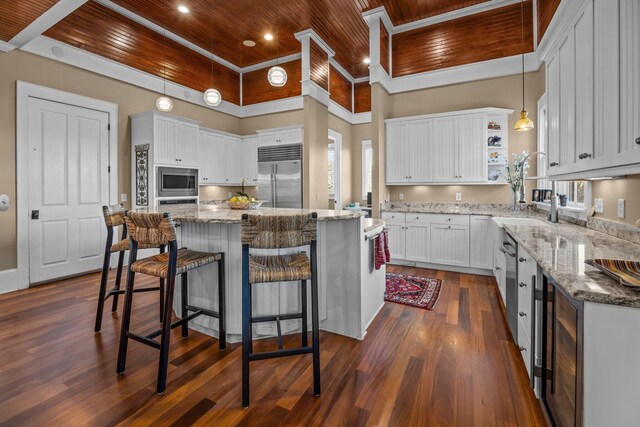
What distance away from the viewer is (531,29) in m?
4.57

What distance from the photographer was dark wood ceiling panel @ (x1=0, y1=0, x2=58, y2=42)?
2.88 meters

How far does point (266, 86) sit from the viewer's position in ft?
22.0

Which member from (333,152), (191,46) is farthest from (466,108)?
(191,46)

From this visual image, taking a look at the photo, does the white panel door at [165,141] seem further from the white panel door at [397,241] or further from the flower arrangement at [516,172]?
the flower arrangement at [516,172]

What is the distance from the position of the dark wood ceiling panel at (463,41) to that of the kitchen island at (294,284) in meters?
3.88

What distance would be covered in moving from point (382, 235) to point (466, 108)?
3.32 m

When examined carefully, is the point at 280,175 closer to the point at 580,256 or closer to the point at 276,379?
the point at 276,379

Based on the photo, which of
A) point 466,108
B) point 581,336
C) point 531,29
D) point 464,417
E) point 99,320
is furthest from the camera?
point 466,108

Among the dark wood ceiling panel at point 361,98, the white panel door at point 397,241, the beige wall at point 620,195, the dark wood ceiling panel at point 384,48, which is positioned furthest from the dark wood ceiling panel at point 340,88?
the beige wall at point 620,195

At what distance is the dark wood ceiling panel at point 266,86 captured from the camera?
20.7ft

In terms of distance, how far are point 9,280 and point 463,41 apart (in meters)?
7.17

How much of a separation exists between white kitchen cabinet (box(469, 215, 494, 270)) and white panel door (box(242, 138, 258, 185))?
4241 millimetres

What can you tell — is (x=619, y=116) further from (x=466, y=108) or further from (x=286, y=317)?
(x=466, y=108)

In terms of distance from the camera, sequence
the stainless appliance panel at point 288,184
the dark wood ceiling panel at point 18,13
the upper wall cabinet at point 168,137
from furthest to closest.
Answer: the stainless appliance panel at point 288,184, the upper wall cabinet at point 168,137, the dark wood ceiling panel at point 18,13
